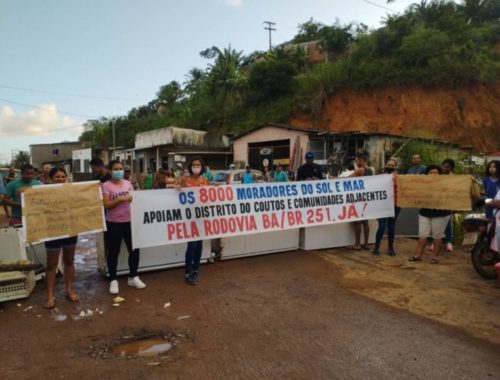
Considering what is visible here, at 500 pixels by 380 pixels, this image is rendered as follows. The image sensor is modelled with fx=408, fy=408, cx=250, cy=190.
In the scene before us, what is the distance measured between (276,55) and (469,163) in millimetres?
26879

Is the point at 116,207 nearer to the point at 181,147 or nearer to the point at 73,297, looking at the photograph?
the point at 73,297

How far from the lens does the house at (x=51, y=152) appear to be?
227ft

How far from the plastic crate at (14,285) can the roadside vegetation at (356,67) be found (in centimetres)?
3093

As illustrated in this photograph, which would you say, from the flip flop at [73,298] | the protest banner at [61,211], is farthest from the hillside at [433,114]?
the flip flop at [73,298]

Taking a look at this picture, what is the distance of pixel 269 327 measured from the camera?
4500 mm

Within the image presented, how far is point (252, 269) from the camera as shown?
6.87 meters

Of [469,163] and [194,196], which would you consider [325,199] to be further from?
[469,163]

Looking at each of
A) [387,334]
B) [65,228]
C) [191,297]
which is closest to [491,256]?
[387,334]

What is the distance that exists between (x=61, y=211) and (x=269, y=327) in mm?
3131

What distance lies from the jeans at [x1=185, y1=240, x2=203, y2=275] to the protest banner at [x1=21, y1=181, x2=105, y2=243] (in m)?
1.31

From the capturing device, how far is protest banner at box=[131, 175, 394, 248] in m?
6.35

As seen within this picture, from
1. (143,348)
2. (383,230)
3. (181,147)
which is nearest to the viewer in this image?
(143,348)

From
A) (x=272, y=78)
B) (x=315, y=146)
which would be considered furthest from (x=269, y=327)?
(x=272, y=78)

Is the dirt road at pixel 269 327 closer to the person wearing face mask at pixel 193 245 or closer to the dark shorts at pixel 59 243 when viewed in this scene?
the person wearing face mask at pixel 193 245
